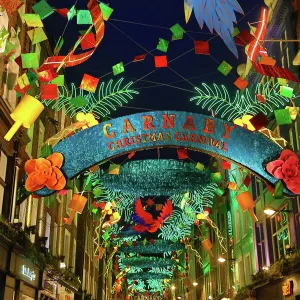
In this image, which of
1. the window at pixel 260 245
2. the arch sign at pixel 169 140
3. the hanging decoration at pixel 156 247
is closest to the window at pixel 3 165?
the arch sign at pixel 169 140

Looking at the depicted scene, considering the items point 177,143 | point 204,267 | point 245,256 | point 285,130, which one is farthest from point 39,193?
point 204,267

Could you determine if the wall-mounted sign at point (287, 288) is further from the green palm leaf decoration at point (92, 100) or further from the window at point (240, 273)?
the green palm leaf decoration at point (92, 100)

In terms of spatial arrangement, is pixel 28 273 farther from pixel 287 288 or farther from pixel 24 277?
pixel 287 288

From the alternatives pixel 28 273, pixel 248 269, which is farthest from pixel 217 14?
pixel 248 269

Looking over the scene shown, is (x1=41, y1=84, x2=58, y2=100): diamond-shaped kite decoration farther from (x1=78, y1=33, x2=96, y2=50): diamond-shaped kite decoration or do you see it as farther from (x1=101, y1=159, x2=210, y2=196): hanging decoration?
(x1=101, y1=159, x2=210, y2=196): hanging decoration

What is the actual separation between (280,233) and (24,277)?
39.2 ft

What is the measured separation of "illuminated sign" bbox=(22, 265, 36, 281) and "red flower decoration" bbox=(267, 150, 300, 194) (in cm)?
996

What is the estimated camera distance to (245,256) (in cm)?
2973

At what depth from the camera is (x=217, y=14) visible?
8.89 meters

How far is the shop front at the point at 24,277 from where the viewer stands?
53.1ft

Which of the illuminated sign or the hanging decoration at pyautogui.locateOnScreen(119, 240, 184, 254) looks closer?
the illuminated sign

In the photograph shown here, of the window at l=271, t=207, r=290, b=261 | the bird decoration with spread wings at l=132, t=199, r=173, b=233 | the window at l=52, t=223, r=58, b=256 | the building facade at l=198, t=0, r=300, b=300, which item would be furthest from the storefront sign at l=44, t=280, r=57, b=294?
the window at l=271, t=207, r=290, b=261

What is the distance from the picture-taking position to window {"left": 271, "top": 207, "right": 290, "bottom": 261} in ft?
70.6

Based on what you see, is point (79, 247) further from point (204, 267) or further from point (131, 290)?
point (131, 290)
